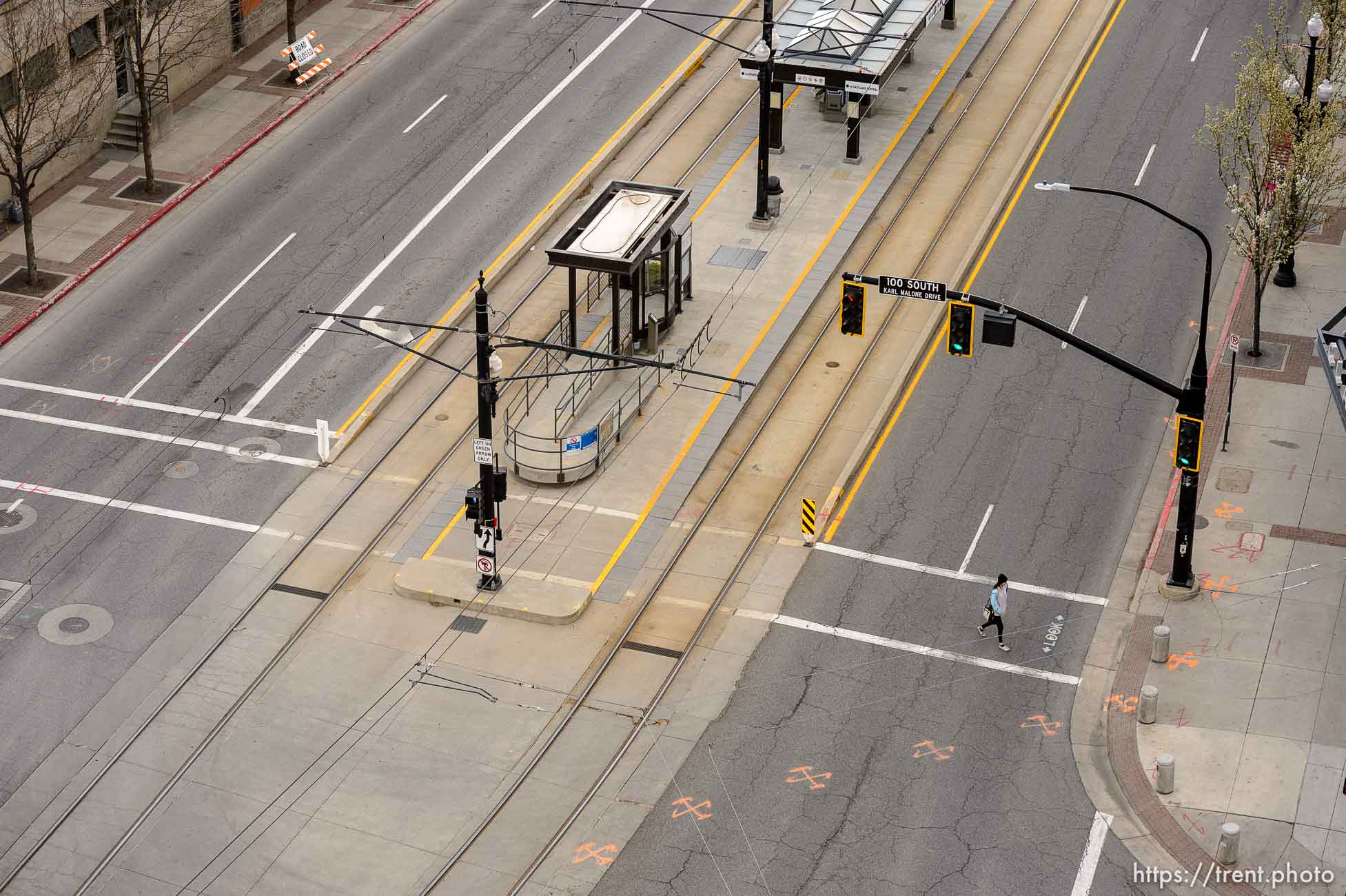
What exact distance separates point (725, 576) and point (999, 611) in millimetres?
6121

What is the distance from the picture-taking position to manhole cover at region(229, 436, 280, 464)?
47.6 m

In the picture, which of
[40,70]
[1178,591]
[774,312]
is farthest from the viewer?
[40,70]

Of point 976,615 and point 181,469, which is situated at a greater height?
point 181,469

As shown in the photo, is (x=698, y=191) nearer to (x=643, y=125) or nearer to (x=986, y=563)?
(x=643, y=125)

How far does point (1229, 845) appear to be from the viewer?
34.5 m

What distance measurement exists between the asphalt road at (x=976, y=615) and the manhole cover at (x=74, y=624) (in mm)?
12851

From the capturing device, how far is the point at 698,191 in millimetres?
58844

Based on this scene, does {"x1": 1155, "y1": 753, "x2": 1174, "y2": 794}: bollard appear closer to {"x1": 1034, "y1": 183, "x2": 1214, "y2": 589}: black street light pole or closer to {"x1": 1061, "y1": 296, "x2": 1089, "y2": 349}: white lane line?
{"x1": 1034, "y1": 183, "x2": 1214, "y2": 589}: black street light pole

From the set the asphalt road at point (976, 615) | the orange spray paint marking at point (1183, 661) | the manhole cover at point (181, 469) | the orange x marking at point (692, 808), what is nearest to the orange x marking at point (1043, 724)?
the asphalt road at point (976, 615)

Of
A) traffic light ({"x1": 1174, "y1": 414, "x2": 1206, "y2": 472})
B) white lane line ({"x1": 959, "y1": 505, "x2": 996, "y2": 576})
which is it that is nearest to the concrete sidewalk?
white lane line ({"x1": 959, "y1": 505, "x2": 996, "y2": 576})

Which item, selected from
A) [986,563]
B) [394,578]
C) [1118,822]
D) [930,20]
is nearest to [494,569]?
[394,578]

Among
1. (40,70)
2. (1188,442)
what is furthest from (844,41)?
(1188,442)

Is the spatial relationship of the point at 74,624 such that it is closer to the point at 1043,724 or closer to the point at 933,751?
the point at 933,751

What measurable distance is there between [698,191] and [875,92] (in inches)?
228
